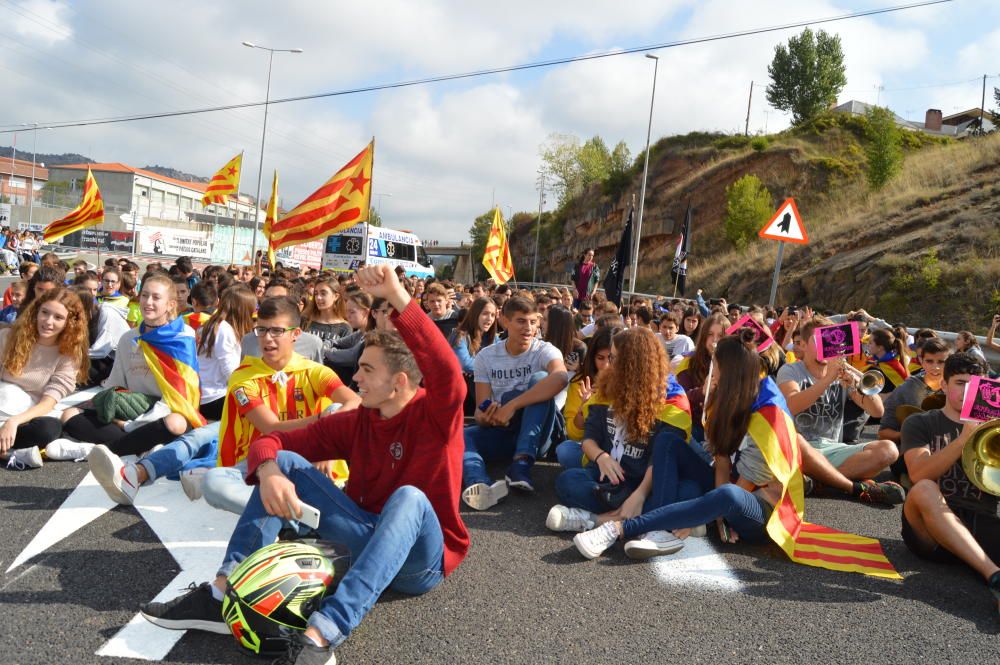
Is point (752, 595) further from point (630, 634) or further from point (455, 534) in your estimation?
point (455, 534)

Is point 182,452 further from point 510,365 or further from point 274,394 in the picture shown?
point 510,365

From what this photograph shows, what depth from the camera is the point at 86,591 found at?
374cm

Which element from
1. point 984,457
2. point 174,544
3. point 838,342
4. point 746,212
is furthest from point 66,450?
point 746,212

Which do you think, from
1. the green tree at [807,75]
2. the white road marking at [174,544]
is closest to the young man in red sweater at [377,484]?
the white road marking at [174,544]

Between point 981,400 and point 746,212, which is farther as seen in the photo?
point 746,212

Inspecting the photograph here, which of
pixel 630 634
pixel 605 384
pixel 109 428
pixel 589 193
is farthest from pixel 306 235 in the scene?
pixel 589 193

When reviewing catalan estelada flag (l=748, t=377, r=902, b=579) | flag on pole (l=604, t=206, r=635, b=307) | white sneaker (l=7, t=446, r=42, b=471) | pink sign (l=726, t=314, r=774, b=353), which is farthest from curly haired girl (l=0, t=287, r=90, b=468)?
flag on pole (l=604, t=206, r=635, b=307)

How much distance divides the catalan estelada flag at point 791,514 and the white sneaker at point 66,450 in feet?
16.2

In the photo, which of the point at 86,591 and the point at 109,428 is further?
the point at 109,428

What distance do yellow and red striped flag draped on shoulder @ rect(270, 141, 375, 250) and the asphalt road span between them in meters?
8.84

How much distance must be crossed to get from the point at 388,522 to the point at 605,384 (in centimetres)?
238

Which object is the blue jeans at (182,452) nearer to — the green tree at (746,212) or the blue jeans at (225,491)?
the blue jeans at (225,491)

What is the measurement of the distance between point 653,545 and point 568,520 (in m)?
0.64

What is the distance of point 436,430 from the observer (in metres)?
3.58
